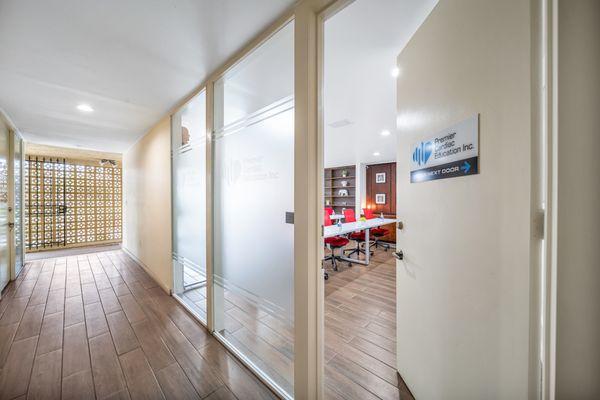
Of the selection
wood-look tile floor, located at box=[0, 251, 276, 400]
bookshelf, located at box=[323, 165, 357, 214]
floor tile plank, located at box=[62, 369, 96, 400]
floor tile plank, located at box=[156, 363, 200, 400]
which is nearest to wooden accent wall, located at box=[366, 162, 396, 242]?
bookshelf, located at box=[323, 165, 357, 214]

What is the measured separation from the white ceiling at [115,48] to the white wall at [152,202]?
0.67 metres

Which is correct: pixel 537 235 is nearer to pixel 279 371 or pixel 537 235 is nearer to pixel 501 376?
pixel 501 376

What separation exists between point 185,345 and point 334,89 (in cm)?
293

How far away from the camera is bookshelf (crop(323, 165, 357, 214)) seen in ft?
26.4

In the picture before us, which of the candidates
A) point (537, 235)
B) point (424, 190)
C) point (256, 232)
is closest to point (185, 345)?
point (256, 232)

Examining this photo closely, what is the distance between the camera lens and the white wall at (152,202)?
3.04 m

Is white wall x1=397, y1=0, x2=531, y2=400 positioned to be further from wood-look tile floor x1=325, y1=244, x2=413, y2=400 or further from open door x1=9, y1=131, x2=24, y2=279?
open door x1=9, y1=131, x2=24, y2=279

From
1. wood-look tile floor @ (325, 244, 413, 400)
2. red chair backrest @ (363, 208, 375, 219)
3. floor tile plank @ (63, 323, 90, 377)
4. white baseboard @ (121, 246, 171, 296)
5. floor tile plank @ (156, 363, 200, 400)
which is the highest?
red chair backrest @ (363, 208, 375, 219)

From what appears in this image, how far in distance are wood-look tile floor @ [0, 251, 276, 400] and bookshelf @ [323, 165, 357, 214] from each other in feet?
21.4

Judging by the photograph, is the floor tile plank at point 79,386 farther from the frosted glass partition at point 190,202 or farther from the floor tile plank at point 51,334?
the frosted glass partition at point 190,202

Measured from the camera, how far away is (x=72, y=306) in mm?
2619

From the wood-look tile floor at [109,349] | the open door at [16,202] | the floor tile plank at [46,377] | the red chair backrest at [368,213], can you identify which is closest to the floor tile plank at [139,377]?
the wood-look tile floor at [109,349]

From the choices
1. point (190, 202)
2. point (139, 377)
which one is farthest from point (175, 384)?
point (190, 202)

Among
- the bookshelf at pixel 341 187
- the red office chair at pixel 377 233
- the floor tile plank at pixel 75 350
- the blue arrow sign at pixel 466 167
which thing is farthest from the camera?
the bookshelf at pixel 341 187
